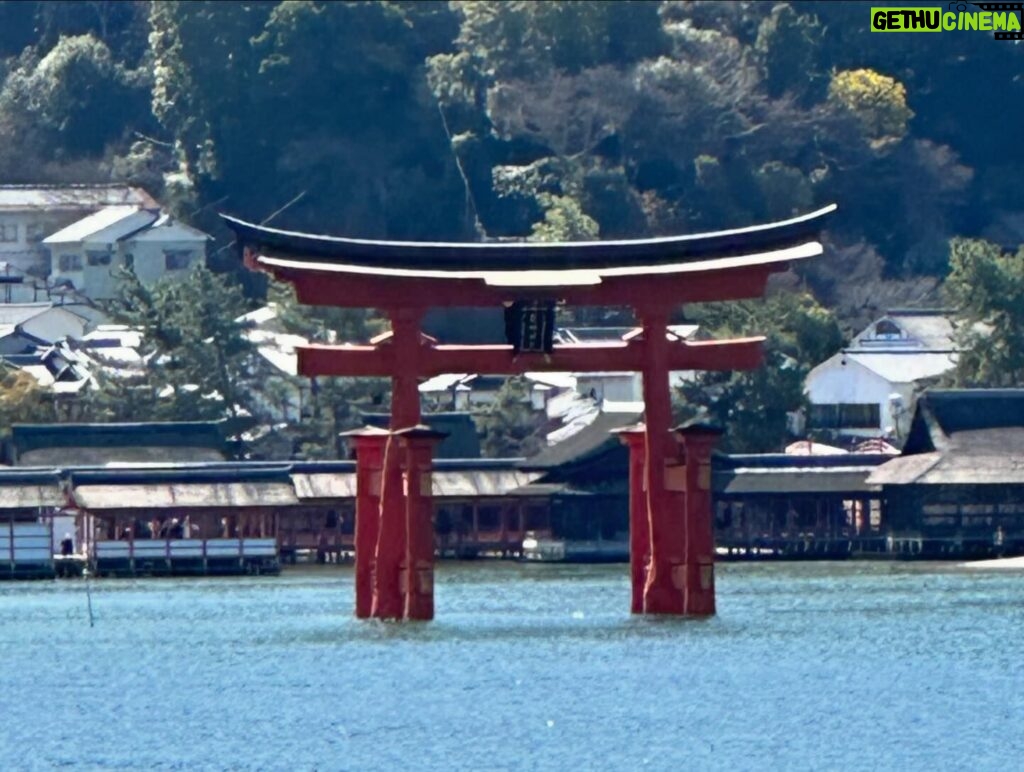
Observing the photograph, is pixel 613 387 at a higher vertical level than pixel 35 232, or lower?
lower

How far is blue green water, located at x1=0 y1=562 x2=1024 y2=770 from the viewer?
114ft

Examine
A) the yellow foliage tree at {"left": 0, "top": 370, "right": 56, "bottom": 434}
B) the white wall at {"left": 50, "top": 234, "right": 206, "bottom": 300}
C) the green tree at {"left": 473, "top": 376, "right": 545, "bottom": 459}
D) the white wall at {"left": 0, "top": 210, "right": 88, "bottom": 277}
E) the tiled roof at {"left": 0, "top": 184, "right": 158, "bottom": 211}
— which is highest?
the tiled roof at {"left": 0, "top": 184, "right": 158, "bottom": 211}

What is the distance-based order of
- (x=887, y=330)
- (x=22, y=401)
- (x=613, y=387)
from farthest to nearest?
(x=887, y=330) < (x=613, y=387) < (x=22, y=401)

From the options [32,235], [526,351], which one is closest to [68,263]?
[32,235]

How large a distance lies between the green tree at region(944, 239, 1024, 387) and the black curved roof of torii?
35066 mm

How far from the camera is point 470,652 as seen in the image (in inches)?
1775

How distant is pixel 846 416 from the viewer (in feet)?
305

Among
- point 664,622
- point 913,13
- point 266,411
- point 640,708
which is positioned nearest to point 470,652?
point 664,622

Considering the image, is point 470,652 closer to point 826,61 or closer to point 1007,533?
point 1007,533

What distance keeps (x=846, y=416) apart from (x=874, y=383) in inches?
59.5

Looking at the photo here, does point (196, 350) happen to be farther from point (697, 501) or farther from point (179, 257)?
point (697, 501)

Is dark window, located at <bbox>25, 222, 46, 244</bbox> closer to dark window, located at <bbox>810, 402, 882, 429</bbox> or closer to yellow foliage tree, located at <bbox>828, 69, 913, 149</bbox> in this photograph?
yellow foliage tree, located at <bbox>828, 69, 913, 149</bbox>
